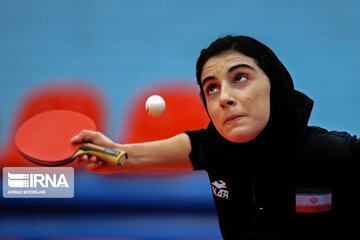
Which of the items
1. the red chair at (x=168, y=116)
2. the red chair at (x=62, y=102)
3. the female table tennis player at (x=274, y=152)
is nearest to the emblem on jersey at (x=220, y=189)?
the female table tennis player at (x=274, y=152)

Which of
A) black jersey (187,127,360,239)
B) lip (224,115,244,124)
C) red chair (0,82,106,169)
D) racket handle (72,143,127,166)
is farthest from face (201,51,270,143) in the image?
red chair (0,82,106,169)

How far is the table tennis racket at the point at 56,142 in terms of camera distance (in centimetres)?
130

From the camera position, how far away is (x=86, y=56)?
2.61 m

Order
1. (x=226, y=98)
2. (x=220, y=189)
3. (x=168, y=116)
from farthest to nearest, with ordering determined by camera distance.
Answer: (x=168, y=116) → (x=220, y=189) → (x=226, y=98)

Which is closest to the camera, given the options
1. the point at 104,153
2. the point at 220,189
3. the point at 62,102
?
the point at 220,189

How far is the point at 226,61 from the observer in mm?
1048

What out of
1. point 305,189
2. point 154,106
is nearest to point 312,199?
point 305,189

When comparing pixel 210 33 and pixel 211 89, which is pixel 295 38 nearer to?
pixel 210 33

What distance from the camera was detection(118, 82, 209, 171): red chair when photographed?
226cm

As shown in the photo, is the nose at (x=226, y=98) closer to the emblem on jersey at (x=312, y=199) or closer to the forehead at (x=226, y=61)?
the forehead at (x=226, y=61)

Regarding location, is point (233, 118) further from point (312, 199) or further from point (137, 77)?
point (137, 77)

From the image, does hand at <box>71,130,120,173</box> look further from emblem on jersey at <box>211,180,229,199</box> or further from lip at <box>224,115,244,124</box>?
lip at <box>224,115,244,124</box>

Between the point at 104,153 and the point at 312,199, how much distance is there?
745 mm

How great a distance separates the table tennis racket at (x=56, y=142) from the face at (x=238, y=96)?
48 centimetres
